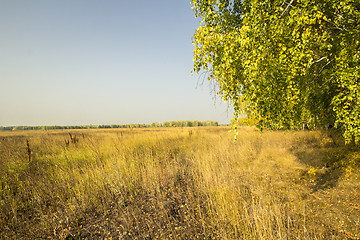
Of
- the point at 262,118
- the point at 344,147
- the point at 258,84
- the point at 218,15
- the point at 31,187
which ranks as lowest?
the point at 31,187

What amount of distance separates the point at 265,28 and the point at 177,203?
5479 mm

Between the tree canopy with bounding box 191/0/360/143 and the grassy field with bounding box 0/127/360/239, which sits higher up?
the tree canopy with bounding box 191/0/360/143

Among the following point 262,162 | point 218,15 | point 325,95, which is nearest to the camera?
point 218,15

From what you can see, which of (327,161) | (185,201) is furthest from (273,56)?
(327,161)

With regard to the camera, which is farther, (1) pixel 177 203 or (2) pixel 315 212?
(1) pixel 177 203

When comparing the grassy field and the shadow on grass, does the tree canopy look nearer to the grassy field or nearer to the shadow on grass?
the grassy field

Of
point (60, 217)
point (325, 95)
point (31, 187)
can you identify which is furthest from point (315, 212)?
point (31, 187)

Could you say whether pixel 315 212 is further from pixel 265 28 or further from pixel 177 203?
pixel 265 28

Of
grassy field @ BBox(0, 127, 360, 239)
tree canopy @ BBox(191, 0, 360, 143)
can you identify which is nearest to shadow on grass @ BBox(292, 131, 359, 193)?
grassy field @ BBox(0, 127, 360, 239)

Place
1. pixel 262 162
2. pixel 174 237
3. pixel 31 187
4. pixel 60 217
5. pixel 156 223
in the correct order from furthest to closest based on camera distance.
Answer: pixel 262 162 < pixel 31 187 < pixel 60 217 < pixel 156 223 < pixel 174 237

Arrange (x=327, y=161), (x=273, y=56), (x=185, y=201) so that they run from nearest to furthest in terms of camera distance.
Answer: (x=273, y=56) < (x=185, y=201) < (x=327, y=161)

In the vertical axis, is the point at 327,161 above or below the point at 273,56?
below

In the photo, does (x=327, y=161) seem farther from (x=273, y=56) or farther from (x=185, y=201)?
(x=185, y=201)

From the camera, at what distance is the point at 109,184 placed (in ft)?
18.3
